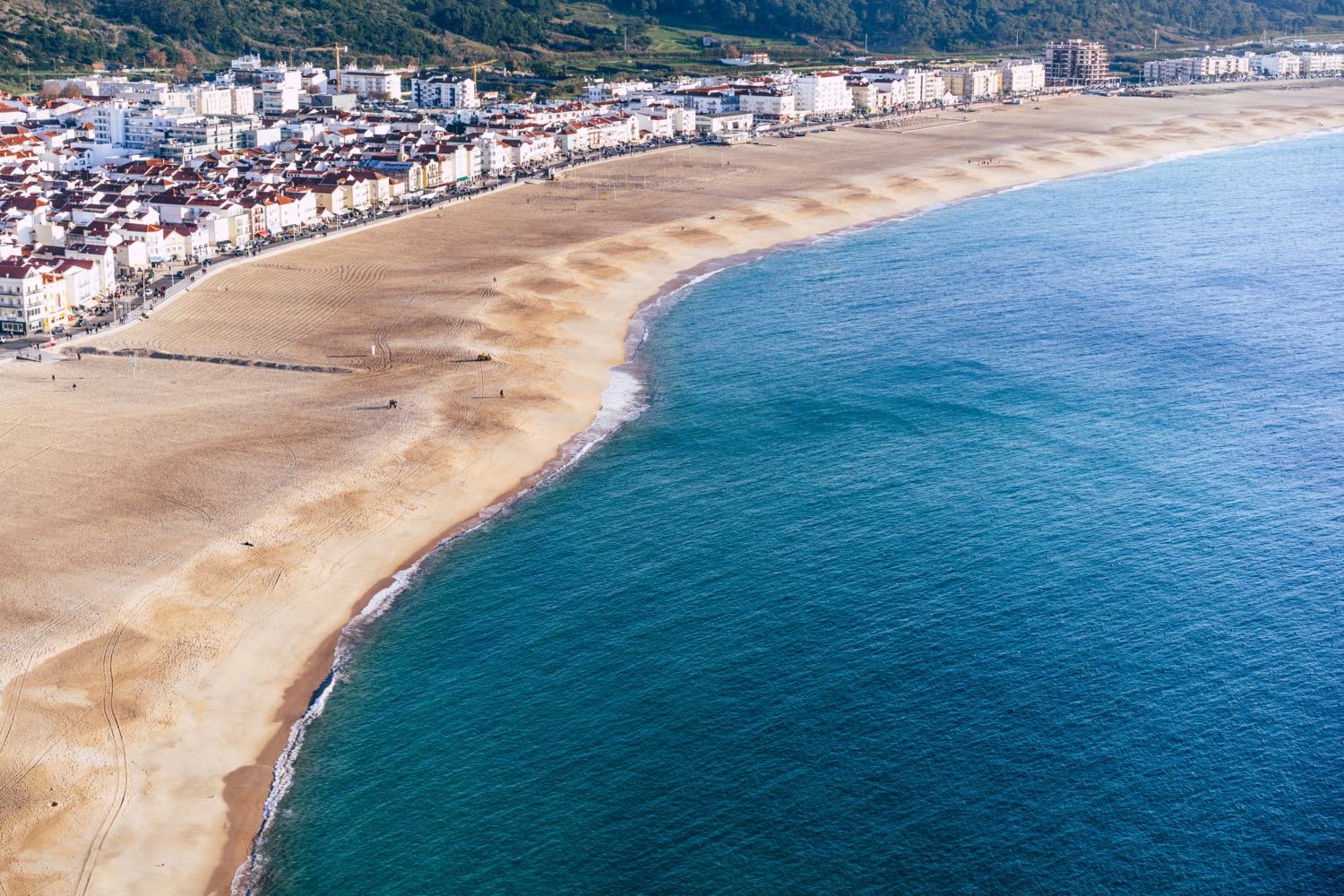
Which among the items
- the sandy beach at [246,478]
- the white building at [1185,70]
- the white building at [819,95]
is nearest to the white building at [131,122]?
the sandy beach at [246,478]

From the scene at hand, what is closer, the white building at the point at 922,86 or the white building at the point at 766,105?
the white building at the point at 766,105

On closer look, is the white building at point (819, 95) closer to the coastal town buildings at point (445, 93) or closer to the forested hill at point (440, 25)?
the coastal town buildings at point (445, 93)

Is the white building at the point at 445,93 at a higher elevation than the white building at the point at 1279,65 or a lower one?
lower

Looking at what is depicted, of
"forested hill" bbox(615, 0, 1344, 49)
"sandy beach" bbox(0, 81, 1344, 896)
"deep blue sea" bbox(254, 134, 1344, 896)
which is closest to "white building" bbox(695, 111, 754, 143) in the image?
"sandy beach" bbox(0, 81, 1344, 896)

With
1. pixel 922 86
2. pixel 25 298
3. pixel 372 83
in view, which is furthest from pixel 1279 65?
pixel 25 298

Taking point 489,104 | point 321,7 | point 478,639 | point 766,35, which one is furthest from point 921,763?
point 766,35

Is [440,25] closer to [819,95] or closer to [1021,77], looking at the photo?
[819,95]

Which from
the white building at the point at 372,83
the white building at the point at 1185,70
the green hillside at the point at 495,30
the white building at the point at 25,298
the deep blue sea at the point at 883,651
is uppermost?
the green hillside at the point at 495,30

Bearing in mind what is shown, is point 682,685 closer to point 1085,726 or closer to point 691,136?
point 1085,726
